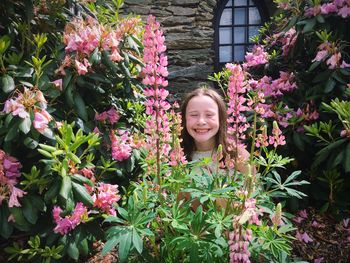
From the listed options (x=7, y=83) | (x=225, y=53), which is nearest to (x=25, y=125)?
(x=7, y=83)

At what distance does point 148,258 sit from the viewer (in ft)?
5.30

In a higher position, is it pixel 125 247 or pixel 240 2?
pixel 240 2

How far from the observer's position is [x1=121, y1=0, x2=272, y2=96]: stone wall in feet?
16.5

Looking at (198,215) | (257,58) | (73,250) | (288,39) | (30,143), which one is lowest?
(73,250)

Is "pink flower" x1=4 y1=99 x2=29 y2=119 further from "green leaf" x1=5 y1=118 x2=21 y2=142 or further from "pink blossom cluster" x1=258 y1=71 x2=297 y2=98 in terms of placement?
"pink blossom cluster" x1=258 y1=71 x2=297 y2=98

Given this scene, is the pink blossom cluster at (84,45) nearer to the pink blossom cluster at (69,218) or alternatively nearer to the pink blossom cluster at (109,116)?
the pink blossom cluster at (109,116)

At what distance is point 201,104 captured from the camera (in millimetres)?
2150

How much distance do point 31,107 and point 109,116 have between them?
0.52 metres

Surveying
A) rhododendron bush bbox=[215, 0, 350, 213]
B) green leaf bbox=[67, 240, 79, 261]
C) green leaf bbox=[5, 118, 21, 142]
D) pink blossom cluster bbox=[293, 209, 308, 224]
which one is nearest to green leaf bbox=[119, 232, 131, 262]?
green leaf bbox=[67, 240, 79, 261]

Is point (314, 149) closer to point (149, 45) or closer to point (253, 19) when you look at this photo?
point (149, 45)

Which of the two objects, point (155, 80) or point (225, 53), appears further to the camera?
point (225, 53)

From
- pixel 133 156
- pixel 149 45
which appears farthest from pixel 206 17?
pixel 149 45

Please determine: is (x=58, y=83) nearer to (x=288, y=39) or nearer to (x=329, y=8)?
(x=329, y=8)

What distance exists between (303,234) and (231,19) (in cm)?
379
